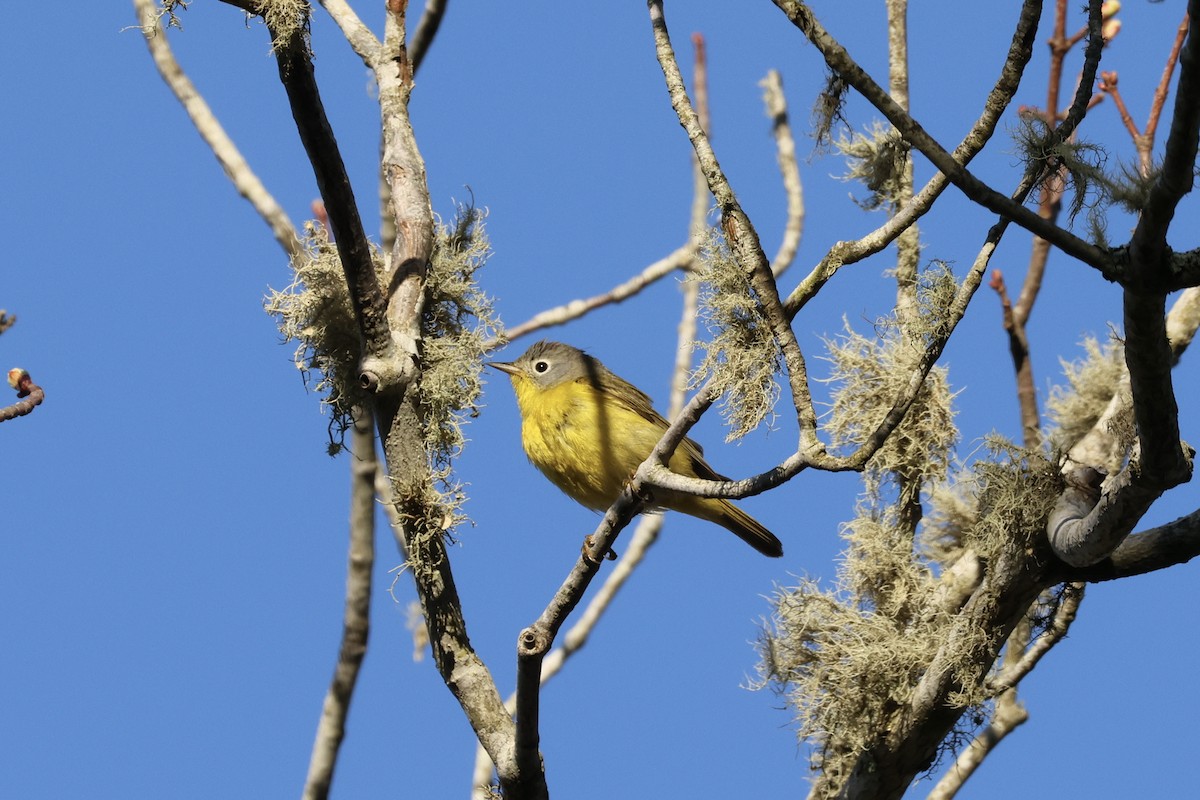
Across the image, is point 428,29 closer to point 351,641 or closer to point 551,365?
point 551,365

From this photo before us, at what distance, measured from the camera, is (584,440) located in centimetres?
591

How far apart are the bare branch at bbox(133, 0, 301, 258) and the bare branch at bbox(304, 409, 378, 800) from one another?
1.23m

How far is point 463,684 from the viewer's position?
4.25 metres

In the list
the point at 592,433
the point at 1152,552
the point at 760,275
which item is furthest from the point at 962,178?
the point at 592,433

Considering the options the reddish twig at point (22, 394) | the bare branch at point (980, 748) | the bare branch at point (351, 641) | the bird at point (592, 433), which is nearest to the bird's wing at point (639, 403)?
the bird at point (592, 433)

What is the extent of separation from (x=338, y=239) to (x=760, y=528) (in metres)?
2.99

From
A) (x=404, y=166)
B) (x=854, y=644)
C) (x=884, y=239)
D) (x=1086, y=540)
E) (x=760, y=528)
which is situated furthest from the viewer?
(x=760, y=528)

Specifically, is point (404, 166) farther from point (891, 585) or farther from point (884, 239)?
point (891, 585)

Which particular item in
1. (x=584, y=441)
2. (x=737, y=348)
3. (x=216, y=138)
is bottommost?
(x=737, y=348)

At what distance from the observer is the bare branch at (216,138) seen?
21.0ft

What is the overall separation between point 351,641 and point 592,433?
1.38 metres

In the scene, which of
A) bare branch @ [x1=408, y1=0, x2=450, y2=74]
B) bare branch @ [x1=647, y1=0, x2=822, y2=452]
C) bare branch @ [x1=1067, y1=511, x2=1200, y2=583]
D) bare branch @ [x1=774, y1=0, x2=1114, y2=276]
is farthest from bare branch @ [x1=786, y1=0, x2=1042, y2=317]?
bare branch @ [x1=408, y1=0, x2=450, y2=74]

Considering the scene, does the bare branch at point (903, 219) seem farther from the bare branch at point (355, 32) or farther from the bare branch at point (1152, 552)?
the bare branch at point (355, 32)

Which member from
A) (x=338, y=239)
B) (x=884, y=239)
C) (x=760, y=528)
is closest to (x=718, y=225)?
(x=884, y=239)
